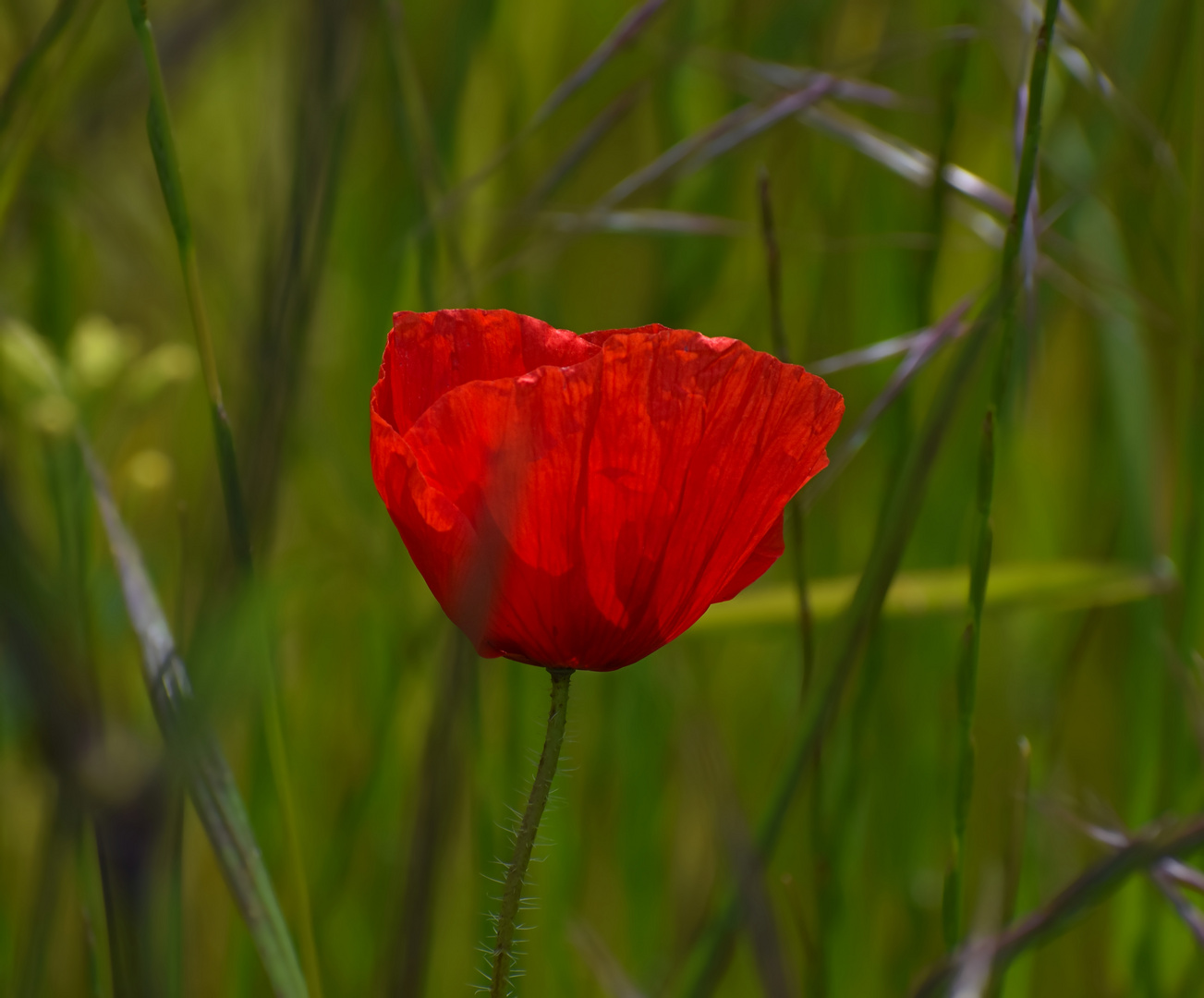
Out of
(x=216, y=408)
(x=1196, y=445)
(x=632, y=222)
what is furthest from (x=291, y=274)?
(x=1196, y=445)

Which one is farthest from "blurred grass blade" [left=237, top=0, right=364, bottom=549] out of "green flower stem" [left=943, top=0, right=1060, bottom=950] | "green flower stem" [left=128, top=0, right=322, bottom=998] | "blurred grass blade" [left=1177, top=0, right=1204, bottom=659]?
"blurred grass blade" [left=1177, top=0, right=1204, bottom=659]

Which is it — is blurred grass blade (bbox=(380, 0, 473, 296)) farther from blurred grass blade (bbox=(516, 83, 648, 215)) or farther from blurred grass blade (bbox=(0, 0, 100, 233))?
blurred grass blade (bbox=(0, 0, 100, 233))

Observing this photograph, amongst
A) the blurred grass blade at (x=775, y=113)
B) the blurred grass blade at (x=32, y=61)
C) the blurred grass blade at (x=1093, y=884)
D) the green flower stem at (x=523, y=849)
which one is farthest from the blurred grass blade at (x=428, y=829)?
the blurred grass blade at (x=775, y=113)

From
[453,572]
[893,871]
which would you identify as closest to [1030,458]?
[893,871]

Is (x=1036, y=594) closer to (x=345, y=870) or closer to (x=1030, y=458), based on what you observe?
(x=1030, y=458)

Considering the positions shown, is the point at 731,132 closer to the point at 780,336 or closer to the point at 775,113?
the point at 775,113

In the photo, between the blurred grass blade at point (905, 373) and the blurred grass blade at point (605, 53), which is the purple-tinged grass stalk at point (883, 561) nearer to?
the blurred grass blade at point (905, 373)
